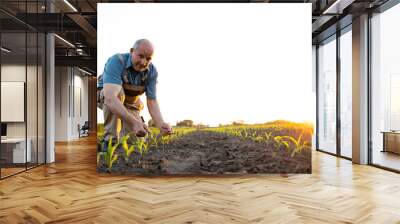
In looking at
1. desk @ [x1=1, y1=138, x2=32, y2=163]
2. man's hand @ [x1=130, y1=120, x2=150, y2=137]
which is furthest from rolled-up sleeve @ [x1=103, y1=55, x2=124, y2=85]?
desk @ [x1=1, y1=138, x2=32, y2=163]

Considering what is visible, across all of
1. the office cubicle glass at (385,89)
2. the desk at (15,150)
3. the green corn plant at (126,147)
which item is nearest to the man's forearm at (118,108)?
the green corn plant at (126,147)

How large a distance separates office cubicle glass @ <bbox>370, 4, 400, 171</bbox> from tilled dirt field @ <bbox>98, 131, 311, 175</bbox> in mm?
1705

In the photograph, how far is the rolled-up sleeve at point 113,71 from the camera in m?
6.04

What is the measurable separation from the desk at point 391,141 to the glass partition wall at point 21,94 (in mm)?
6310

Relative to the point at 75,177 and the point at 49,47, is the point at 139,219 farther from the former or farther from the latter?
the point at 49,47

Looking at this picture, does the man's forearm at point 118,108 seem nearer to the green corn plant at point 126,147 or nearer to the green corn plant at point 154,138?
the green corn plant at point 126,147

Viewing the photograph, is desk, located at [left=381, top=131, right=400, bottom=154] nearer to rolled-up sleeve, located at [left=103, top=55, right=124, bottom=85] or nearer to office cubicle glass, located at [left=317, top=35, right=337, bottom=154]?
office cubicle glass, located at [left=317, top=35, right=337, bottom=154]

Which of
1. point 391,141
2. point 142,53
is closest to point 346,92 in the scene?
point 391,141

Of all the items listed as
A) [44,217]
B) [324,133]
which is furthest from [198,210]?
[324,133]

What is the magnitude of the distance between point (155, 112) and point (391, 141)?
13.7 ft

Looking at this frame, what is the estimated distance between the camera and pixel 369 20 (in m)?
7.49

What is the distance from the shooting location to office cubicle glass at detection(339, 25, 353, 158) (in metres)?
8.34

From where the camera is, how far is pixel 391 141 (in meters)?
6.80

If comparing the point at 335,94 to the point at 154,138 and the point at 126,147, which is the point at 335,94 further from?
the point at 126,147
